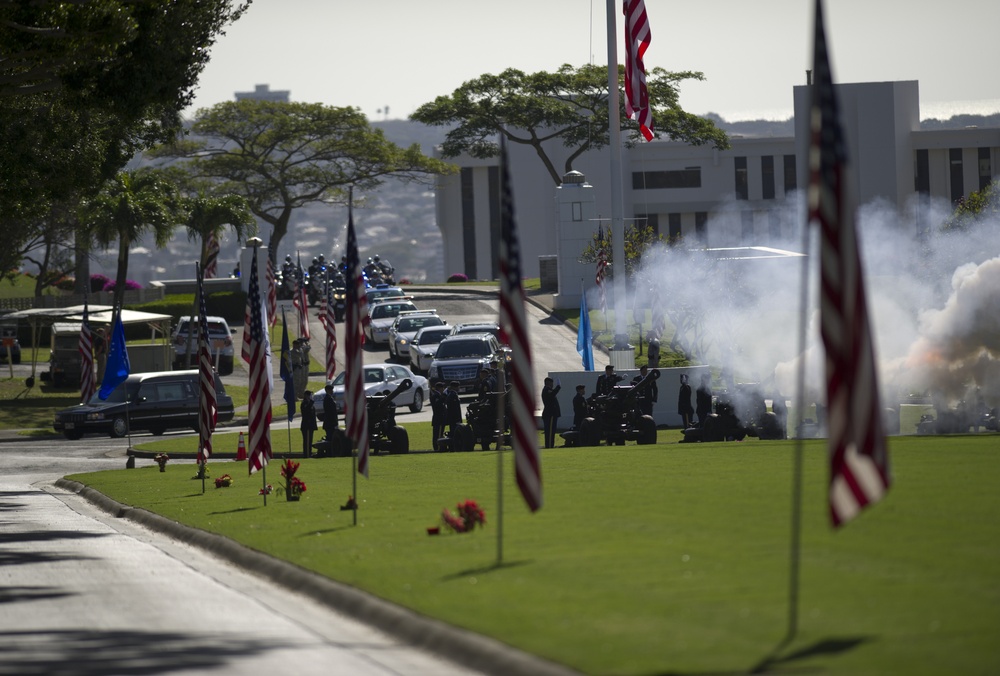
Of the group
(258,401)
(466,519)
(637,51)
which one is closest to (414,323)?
(637,51)

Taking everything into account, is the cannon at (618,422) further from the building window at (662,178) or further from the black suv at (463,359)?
the building window at (662,178)

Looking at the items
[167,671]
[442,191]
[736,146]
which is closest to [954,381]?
[167,671]

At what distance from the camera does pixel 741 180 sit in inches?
3706

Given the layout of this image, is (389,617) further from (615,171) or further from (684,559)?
(615,171)

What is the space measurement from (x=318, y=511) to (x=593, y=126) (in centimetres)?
6736

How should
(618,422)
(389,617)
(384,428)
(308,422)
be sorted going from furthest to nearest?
(308,422)
(384,428)
(618,422)
(389,617)

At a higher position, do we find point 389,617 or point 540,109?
point 540,109

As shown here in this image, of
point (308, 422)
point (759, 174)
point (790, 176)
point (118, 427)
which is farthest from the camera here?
point (759, 174)

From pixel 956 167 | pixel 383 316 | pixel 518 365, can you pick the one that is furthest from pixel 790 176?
pixel 518 365

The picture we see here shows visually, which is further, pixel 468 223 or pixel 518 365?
pixel 468 223

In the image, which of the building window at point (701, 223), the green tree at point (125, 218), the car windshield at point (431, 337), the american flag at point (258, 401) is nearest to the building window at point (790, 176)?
the building window at point (701, 223)

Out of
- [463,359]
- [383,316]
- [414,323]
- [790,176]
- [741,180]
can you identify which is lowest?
[463,359]

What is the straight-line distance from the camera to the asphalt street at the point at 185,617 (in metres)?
9.23

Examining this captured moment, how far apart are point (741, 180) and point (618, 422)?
68.0 m
